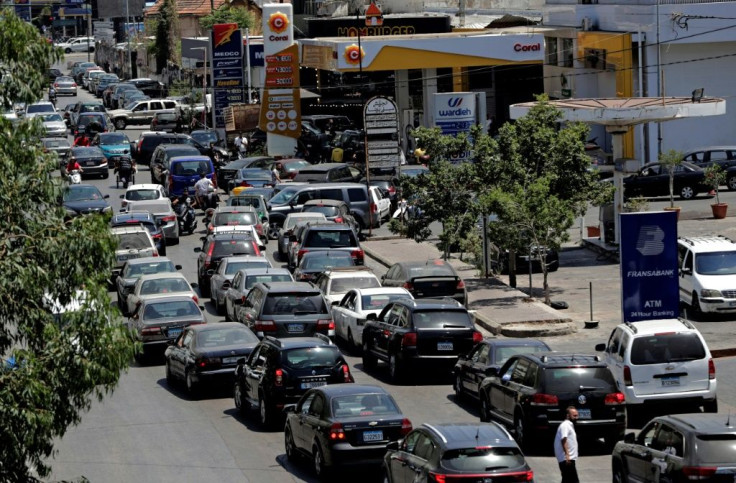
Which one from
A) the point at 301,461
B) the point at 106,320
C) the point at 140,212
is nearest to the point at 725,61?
the point at 140,212

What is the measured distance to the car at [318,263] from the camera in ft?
115

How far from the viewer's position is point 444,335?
2609cm

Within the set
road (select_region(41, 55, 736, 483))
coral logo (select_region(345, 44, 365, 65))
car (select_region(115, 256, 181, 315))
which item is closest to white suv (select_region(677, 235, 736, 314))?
road (select_region(41, 55, 736, 483))

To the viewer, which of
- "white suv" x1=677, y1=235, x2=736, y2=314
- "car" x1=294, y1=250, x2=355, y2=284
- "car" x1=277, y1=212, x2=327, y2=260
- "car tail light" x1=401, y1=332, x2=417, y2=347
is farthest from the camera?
"car" x1=277, y1=212, x2=327, y2=260

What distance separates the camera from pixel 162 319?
29156mm

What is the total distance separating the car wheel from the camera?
50.1 metres

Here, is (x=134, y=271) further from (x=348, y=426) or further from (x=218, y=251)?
(x=348, y=426)

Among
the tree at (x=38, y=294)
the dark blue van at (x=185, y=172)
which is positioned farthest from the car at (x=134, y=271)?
the tree at (x=38, y=294)

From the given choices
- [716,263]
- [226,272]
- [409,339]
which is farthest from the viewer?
[226,272]

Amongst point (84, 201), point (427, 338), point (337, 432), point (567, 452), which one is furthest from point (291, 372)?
point (84, 201)

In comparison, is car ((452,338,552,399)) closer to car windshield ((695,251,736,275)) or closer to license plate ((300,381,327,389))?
license plate ((300,381,327,389))

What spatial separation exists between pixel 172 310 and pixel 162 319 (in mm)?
341

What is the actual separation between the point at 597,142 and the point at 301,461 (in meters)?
44.2

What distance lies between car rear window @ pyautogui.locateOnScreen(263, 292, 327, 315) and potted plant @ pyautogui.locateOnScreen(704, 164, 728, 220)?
20.6m
